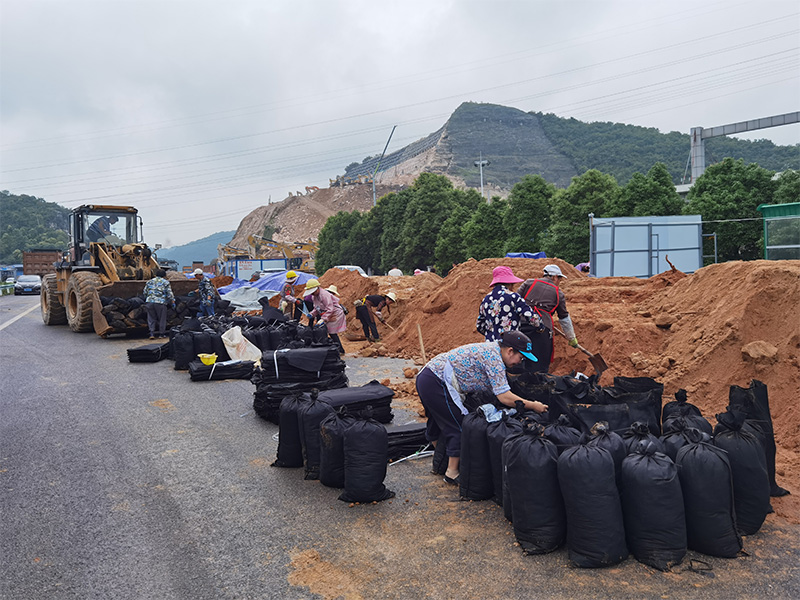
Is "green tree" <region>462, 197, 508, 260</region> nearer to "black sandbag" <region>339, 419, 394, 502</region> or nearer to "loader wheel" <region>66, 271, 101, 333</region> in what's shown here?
"loader wheel" <region>66, 271, 101, 333</region>

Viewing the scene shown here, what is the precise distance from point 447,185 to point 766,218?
3293cm

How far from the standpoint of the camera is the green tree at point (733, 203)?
2692 cm

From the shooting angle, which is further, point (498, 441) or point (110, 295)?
point (110, 295)

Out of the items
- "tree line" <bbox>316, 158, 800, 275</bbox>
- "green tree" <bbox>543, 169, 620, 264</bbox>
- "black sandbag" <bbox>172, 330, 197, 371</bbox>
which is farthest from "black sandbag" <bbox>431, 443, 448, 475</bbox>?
"green tree" <bbox>543, 169, 620, 264</bbox>

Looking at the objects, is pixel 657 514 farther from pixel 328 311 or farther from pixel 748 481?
pixel 328 311

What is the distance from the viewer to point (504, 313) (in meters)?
6.82

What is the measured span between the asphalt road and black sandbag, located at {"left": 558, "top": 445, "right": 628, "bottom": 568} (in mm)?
103

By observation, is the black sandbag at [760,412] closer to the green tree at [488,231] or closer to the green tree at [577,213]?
the green tree at [577,213]

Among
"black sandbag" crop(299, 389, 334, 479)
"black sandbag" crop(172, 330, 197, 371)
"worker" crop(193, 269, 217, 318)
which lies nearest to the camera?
"black sandbag" crop(299, 389, 334, 479)

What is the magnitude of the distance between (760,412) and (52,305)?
67.7ft

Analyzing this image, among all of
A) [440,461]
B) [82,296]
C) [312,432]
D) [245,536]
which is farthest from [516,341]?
[82,296]

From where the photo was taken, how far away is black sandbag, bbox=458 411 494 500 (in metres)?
4.86

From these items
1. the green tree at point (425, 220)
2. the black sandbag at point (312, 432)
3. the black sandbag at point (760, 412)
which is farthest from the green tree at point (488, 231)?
the black sandbag at point (760, 412)

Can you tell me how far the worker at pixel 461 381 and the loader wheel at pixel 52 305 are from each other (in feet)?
60.3
